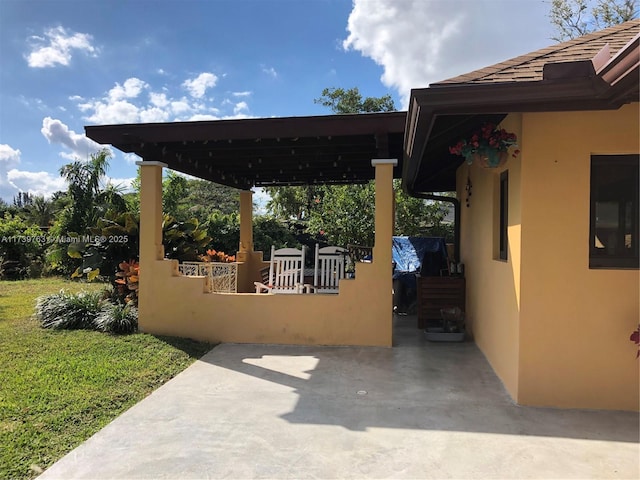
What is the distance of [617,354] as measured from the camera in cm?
352

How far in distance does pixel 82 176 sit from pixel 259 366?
1265cm

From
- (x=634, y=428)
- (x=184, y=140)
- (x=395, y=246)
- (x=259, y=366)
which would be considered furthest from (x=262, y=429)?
(x=395, y=246)

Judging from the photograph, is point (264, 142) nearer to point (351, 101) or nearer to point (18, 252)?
point (18, 252)

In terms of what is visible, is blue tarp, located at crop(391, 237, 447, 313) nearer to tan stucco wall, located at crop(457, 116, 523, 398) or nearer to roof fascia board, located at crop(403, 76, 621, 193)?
tan stucco wall, located at crop(457, 116, 523, 398)

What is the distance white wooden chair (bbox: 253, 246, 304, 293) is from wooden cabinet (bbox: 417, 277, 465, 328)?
81.1 inches

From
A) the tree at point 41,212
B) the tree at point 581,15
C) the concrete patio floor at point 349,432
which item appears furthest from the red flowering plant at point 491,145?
the tree at point 41,212

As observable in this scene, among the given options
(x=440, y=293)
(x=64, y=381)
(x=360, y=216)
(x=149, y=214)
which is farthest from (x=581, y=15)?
(x=64, y=381)

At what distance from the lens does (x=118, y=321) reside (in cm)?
637

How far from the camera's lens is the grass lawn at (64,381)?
3043mm

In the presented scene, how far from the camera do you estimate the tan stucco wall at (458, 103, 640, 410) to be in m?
3.50

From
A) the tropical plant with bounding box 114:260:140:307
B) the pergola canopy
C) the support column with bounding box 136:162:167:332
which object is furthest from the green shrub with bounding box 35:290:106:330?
the pergola canopy

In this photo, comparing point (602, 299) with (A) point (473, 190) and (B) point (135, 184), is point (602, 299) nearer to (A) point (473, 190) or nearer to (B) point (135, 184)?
(A) point (473, 190)

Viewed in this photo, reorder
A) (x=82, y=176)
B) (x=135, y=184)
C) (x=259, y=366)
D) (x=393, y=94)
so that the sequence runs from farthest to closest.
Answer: (x=393, y=94)
(x=135, y=184)
(x=82, y=176)
(x=259, y=366)

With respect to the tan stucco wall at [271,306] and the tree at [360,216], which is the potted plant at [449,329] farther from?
the tree at [360,216]
